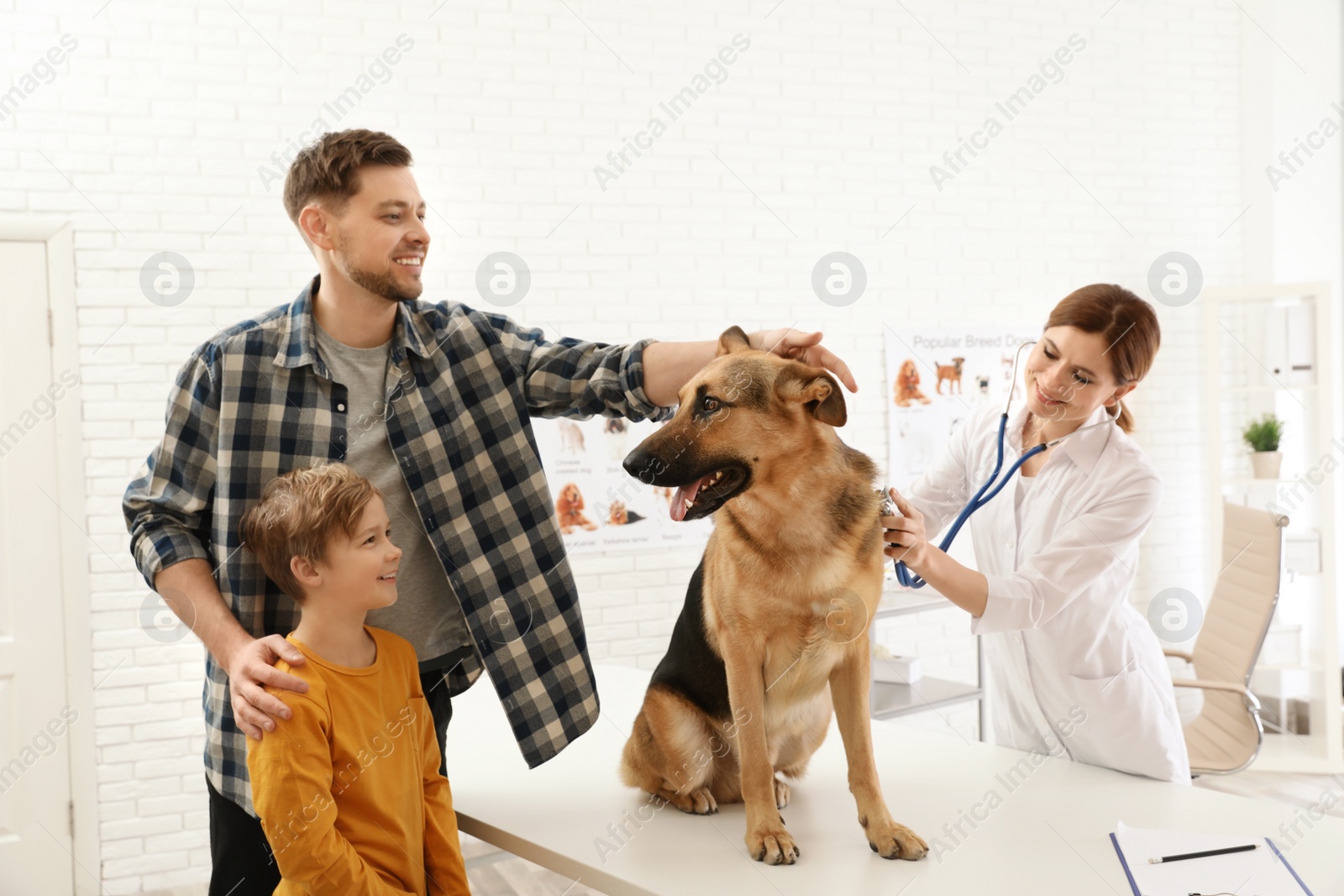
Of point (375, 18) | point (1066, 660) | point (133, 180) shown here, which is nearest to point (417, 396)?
point (1066, 660)

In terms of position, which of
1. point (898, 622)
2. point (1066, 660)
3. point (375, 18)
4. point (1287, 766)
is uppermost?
point (375, 18)

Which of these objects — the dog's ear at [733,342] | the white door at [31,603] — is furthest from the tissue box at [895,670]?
the white door at [31,603]

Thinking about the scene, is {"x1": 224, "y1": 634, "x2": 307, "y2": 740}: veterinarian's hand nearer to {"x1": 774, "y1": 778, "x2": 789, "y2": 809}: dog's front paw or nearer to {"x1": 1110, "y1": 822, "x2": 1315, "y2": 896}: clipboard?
{"x1": 774, "y1": 778, "x2": 789, "y2": 809}: dog's front paw

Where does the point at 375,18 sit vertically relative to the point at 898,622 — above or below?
above

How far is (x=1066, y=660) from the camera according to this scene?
2434mm

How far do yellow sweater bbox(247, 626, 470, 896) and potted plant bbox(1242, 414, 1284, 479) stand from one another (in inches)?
224

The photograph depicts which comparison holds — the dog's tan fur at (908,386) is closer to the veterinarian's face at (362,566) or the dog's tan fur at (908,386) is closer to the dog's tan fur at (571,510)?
the dog's tan fur at (571,510)

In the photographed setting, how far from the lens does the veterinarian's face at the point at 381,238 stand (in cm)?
199

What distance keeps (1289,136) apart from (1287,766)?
4088 millimetres

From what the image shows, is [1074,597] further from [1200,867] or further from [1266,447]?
[1266,447]

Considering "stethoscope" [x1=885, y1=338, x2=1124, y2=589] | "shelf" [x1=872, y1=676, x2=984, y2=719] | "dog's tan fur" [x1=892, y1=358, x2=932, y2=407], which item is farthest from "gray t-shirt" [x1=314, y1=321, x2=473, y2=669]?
"dog's tan fur" [x1=892, y1=358, x2=932, y2=407]

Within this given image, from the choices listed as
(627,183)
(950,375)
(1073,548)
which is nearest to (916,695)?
(950,375)

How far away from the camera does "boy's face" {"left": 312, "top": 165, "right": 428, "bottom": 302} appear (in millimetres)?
1986

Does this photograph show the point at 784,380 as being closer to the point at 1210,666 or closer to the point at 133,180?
the point at 1210,666
